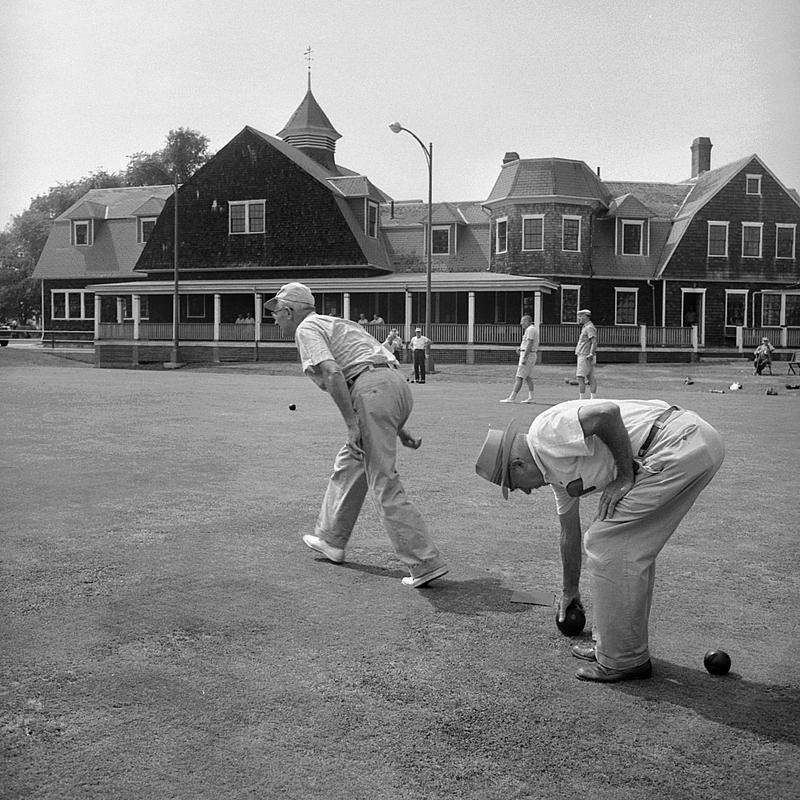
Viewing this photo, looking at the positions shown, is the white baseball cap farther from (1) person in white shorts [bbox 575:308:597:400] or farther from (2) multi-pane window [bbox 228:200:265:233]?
(2) multi-pane window [bbox 228:200:265:233]

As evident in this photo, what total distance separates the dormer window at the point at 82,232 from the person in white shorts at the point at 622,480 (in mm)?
55542

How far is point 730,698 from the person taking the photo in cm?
410

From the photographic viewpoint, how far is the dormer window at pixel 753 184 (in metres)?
47.0

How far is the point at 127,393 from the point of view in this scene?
22672mm

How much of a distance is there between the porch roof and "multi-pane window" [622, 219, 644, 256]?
554 centimetres

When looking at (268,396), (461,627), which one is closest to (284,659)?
(461,627)

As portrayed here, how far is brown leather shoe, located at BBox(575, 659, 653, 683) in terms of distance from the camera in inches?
168

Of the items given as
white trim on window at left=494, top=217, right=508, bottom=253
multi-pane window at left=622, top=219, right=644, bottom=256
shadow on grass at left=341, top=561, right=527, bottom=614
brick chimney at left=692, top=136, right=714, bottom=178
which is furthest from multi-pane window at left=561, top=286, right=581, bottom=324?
shadow on grass at left=341, top=561, right=527, bottom=614

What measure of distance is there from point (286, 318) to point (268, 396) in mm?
16452

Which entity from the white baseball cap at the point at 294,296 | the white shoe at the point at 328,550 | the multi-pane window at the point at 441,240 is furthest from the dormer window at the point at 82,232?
the white shoe at the point at 328,550

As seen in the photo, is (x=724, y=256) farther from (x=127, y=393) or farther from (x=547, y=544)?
(x=547, y=544)

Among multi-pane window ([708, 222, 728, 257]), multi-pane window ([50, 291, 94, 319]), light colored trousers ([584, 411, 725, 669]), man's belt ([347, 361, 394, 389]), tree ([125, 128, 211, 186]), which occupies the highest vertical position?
tree ([125, 128, 211, 186])

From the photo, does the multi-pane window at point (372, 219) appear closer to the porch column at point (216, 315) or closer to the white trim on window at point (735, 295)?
the porch column at point (216, 315)

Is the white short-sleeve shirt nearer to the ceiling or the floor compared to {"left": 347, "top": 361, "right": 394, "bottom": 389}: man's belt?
nearer to the floor
